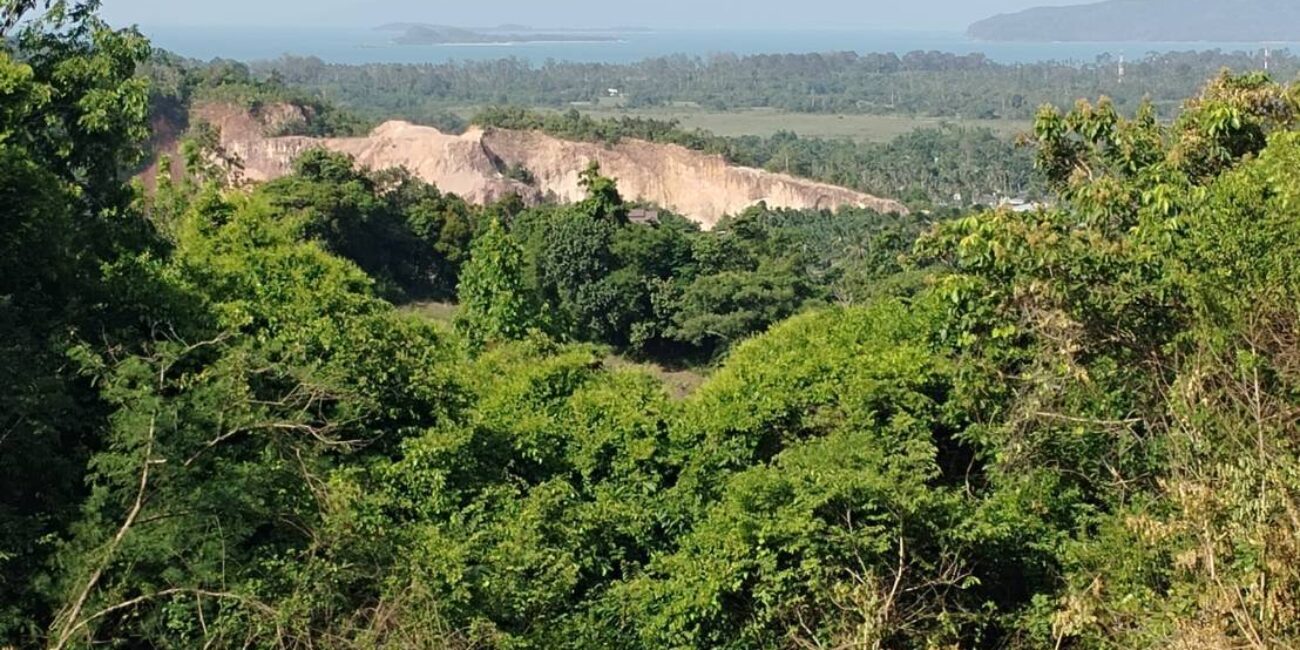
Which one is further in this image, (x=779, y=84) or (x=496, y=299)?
A: (x=779, y=84)

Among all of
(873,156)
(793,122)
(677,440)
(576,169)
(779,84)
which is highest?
(677,440)

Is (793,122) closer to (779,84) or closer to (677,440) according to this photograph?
(779,84)

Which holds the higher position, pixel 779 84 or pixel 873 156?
pixel 779 84

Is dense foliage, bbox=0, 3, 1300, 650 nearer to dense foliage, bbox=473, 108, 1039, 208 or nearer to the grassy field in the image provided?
dense foliage, bbox=473, 108, 1039, 208

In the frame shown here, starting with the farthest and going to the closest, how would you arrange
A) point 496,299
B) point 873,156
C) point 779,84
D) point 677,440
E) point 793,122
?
point 779,84 < point 793,122 < point 873,156 < point 496,299 < point 677,440

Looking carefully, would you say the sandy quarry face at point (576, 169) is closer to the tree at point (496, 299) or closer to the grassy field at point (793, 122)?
the tree at point (496, 299)

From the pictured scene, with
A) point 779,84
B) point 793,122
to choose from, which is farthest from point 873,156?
point 779,84

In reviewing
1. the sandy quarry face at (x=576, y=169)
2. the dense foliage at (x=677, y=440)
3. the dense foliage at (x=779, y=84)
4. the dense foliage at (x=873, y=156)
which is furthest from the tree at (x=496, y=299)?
the dense foliage at (x=779, y=84)
